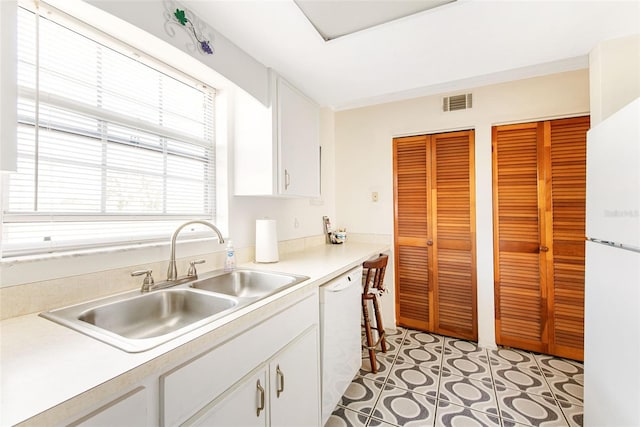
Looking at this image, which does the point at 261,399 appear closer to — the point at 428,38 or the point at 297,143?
the point at 297,143

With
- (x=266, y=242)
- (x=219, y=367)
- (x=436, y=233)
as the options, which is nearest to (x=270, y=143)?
(x=266, y=242)

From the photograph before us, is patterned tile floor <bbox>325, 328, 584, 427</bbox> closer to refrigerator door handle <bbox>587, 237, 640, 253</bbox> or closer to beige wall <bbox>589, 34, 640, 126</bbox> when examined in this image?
refrigerator door handle <bbox>587, 237, 640, 253</bbox>

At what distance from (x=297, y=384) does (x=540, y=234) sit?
2328 millimetres

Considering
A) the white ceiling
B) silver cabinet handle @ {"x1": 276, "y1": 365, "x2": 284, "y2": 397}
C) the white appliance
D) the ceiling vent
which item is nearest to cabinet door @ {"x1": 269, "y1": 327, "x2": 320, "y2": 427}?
silver cabinet handle @ {"x1": 276, "y1": 365, "x2": 284, "y2": 397}

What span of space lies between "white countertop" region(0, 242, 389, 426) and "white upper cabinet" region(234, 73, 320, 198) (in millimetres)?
956

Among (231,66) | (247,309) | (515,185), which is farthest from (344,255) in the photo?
(515,185)

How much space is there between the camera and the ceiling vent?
2.57 metres

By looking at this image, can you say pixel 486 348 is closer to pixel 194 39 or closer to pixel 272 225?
pixel 272 225

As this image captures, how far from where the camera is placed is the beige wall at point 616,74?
141 cm

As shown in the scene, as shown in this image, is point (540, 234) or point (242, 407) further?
point (540, 234)

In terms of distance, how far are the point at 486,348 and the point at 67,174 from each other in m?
3.22

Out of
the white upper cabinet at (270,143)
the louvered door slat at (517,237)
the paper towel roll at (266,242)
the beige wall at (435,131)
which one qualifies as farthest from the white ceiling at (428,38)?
the paper towel roll at (266,242)

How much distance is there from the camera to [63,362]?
651 millimetres

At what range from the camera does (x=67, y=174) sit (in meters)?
1.12
